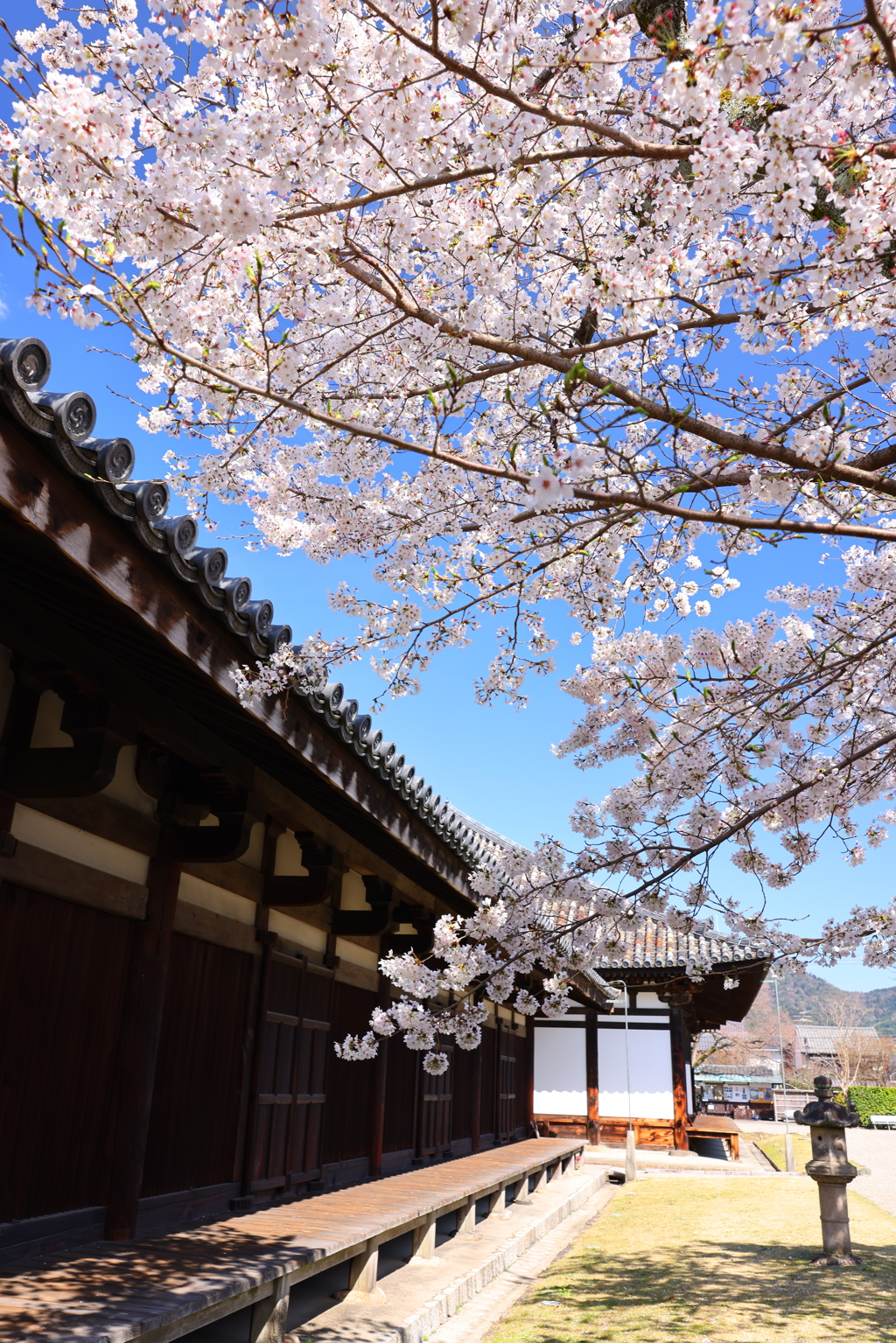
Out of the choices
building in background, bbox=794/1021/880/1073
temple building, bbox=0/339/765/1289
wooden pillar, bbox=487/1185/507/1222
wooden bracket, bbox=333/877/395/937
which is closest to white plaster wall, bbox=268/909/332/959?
Answer: temple building, bbox=0/339/765/1289

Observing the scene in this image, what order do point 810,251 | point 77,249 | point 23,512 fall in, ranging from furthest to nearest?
1. point 810,251
2. point 77,249
3. point 23,512

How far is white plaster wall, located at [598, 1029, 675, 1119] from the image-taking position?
17.7 m

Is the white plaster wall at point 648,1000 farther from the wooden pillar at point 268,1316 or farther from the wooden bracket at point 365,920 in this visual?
the wooden pillar at point 268,1316

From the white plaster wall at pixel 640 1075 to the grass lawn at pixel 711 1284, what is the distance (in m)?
5.94

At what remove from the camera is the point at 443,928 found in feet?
16.2

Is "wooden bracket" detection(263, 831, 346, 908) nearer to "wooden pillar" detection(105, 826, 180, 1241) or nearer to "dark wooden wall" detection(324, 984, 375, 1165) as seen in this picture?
"wooden pillar" detection(105, 826, 180, 1241)

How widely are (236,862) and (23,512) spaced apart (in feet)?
12.2

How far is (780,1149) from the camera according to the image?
23.7m

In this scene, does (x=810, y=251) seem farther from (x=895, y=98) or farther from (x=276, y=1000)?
(x=276, y=1000)

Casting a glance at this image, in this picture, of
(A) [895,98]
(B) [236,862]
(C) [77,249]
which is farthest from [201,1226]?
(A) [895,98]

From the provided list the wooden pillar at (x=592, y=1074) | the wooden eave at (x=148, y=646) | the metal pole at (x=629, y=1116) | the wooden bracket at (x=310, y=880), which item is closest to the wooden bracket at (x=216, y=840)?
the wooden eave at (x=148, y=646)

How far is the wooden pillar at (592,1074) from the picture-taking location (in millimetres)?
17516

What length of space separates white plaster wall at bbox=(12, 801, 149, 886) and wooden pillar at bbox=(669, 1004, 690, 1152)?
50.7ft

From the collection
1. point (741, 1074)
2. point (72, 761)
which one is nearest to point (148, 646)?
point (72, 761)
